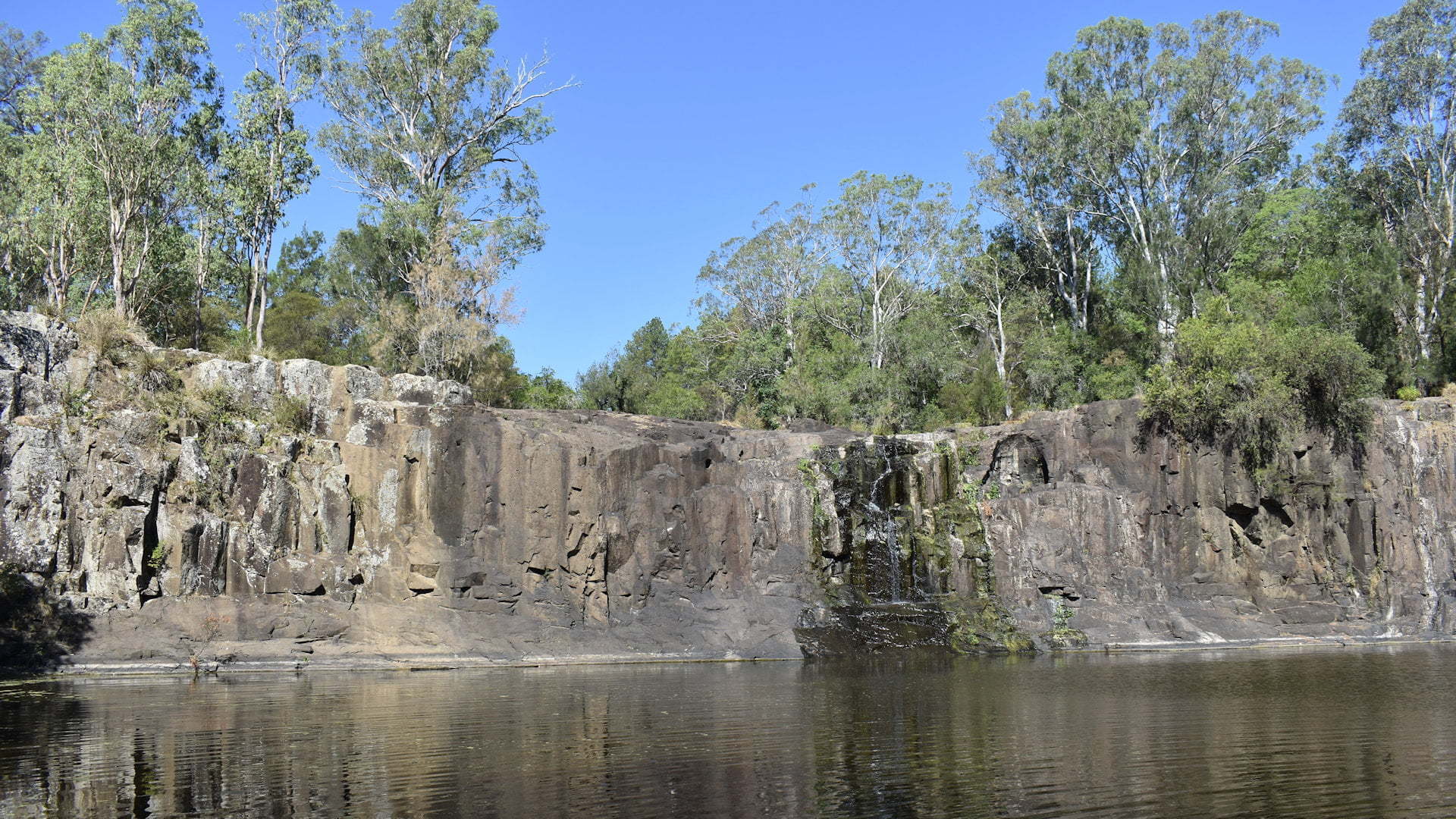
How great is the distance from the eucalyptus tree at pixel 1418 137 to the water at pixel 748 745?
88.6 ft

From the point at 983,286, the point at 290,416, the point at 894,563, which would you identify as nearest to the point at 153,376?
the point at 290,416

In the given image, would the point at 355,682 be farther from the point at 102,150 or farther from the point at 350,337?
the point at 350,337

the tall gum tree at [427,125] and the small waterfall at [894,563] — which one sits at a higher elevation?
the tall gum tree at [427,125]

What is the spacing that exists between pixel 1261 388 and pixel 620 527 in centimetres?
2705

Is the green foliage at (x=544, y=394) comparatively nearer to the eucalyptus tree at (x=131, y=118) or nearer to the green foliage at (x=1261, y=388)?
the eucalyptus tree at (x=131, y=118)

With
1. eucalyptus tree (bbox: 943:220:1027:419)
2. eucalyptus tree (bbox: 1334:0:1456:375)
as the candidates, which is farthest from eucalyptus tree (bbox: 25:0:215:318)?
eucalyptus tree (bbox: 1334:0:1456:375)

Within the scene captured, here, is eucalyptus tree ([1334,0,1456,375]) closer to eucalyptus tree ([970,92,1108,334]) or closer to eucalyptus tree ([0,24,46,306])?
eucalyptus tree ([970,92,1108,334])

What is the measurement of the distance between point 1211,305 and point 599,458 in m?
29.4

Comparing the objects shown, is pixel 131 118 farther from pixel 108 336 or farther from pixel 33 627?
pixel 33 627

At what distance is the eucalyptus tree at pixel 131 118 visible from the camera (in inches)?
1689

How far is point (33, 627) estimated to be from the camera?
32.4 m

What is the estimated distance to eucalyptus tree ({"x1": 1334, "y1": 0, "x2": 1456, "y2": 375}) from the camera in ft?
165

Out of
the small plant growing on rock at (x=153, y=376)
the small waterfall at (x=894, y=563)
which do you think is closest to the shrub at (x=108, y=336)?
the small plant growing on rock at (x=153, y=376)

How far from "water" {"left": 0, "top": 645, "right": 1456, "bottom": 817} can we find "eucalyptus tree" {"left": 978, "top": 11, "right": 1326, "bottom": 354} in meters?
29.9
